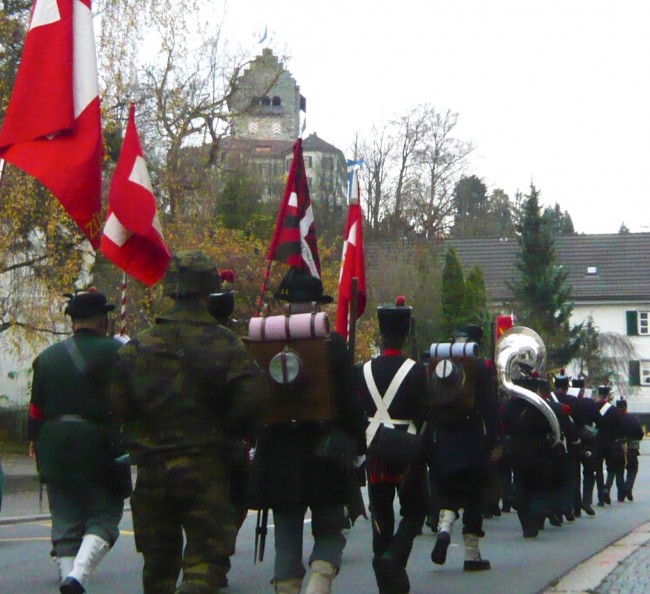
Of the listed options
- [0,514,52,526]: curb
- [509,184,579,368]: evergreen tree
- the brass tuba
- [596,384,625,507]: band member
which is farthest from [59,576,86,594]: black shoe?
[509,184,579,368]: evergreen tree

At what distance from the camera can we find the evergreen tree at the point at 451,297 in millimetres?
49875

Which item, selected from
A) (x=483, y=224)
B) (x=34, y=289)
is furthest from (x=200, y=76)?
(x=483, y=224)

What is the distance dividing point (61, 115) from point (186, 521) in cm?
392

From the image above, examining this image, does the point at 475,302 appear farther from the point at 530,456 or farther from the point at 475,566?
the point at 475,566

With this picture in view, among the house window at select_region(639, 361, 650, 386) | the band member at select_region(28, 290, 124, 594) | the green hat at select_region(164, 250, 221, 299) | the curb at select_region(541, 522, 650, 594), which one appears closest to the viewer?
the green hat at select_region(164, 250, 221, 299)

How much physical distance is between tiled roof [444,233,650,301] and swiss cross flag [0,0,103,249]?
6327 cm

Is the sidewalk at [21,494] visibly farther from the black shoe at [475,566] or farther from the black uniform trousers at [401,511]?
the black uniform trousers at [401,511]

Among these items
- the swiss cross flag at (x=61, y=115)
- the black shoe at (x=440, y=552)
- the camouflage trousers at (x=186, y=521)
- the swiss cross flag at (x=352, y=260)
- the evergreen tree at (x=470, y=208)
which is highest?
the evergreen tree at (x=470, y=208)

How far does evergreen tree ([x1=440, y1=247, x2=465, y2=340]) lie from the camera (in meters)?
49.9

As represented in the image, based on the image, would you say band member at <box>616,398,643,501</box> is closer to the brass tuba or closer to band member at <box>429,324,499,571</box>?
the brass tuba

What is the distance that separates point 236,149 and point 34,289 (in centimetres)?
3031

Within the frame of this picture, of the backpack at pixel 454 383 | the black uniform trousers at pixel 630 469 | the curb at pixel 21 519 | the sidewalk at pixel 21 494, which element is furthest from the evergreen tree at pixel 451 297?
the backpack at pixel 454 383

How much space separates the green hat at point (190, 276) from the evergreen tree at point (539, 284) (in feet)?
170

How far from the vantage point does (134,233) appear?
9.35 metres
